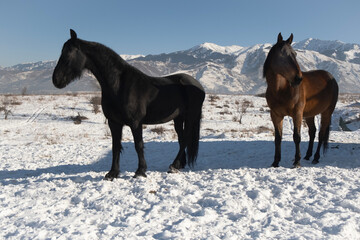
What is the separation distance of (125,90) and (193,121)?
4.59 feet

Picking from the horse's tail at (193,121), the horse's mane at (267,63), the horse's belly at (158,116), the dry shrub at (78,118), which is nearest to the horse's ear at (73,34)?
the horse's belly at (158,116)

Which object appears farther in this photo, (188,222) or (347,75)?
(347,75)

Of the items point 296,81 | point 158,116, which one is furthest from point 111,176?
point 296,81

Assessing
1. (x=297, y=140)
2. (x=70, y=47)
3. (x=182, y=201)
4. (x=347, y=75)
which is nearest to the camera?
(x=182, y=201)

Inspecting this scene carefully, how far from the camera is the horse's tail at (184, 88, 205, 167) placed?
4586mm

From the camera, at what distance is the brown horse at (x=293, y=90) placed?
161 inches

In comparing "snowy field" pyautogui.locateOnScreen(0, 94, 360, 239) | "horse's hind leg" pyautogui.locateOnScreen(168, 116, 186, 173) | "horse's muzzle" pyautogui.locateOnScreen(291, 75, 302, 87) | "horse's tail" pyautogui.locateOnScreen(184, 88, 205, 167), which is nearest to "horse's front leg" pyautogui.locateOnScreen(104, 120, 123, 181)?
"snowy field" pyautogui.locateOnScreen(0, 94, 360, 239)

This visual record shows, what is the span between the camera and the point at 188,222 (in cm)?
263

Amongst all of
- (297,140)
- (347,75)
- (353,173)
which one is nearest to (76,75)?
(297,140)

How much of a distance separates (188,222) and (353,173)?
3.15 m

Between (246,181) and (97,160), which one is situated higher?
(246,181)

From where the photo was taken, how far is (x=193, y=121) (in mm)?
4680

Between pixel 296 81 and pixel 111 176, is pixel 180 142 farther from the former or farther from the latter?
pixel 296 81

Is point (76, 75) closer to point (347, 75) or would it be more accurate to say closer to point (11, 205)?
point (11, 205)
